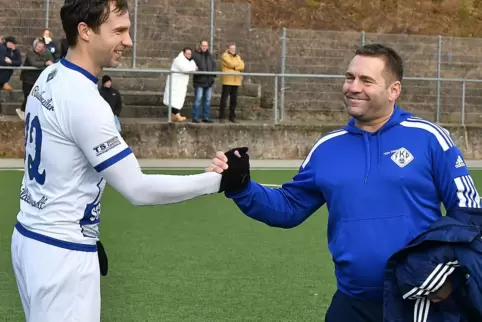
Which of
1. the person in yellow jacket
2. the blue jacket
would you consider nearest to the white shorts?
the blue jacket

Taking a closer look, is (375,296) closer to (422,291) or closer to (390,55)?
(422,291)

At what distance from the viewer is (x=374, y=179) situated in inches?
167

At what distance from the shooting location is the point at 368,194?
4.23 m

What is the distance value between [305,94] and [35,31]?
7.34 metres

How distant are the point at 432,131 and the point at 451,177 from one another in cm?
25

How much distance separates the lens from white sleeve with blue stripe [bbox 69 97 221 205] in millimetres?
3760

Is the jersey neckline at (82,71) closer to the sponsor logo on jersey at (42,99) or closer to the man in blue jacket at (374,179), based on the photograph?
the sponsor logo on jersey at (42,99)

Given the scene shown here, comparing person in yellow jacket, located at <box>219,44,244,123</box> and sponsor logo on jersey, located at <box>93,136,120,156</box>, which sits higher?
person in yellow jacket, located at <box>219,44,244,123</box>

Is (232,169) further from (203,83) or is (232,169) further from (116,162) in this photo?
(203,83)

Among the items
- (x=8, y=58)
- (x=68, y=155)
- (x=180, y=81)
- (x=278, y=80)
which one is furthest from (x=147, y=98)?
(x=68, y=155)

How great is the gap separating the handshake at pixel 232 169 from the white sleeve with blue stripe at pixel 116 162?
355 millimetres

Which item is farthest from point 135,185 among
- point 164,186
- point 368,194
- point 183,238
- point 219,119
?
point 219,119

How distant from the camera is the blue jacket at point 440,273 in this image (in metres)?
3.85

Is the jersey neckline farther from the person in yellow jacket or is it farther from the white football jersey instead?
the person in yellow jacket
